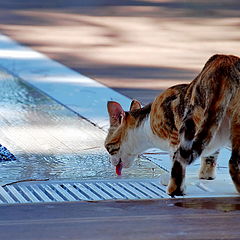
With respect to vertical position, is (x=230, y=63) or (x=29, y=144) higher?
(x=230, y=63)

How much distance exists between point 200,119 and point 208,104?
100 mm

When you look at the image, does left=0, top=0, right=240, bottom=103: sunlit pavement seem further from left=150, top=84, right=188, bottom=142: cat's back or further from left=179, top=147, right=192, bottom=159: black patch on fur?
left=179, top=147, right=192, bottom=159: black patch on fur

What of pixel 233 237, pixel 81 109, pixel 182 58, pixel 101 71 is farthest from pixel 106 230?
pixel 182 58

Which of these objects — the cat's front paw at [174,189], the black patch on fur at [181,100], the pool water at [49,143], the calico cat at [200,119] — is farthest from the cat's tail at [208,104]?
the pool water at [49,143]

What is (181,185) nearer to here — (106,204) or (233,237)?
(106,204)

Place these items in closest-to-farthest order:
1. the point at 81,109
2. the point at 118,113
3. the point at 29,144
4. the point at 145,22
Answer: the point at 118,113 → the point at 29,144 → the point at 81,109 → the point at 145,22

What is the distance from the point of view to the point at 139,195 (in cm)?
479

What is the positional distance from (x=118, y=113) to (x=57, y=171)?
62cm

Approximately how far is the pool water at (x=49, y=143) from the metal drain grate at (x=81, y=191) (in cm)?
19

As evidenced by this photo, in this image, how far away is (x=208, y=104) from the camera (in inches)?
175

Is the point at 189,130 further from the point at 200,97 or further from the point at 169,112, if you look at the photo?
the point at 169,112

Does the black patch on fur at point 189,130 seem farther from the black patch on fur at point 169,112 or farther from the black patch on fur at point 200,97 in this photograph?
the black patch on fur at point 169,112

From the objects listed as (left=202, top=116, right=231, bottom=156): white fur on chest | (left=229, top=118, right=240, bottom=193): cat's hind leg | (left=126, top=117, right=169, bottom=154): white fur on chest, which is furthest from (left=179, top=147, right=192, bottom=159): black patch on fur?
(left=126, top=117, right=169, bottom=154): white fur on chest

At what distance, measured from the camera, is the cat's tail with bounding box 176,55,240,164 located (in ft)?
14.5
